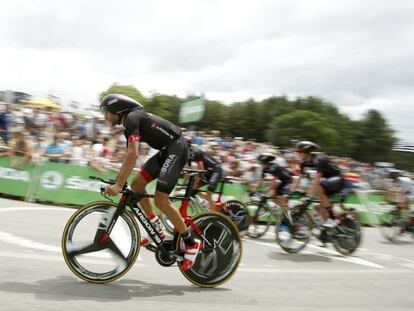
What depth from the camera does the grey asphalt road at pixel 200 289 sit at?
432cm

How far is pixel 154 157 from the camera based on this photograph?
506 centimetres

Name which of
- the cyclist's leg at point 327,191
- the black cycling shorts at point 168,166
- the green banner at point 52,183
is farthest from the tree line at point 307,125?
the black cycling shorts at point 168,166

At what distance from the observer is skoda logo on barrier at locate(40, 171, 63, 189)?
11.2m

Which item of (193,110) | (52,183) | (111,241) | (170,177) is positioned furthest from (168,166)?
(193,110)

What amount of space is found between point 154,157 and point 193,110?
14234mm

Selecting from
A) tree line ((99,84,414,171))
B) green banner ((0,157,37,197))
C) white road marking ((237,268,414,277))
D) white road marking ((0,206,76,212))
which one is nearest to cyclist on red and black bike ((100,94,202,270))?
white road marking ((237,268,414,277))

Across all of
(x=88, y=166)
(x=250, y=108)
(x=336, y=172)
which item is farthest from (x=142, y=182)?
(x=250, y=108)

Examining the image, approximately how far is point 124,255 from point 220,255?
1.07 meters

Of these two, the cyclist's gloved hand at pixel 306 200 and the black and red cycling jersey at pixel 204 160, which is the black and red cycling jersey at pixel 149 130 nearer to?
the cyclist's gloved hand at pixel 306 200

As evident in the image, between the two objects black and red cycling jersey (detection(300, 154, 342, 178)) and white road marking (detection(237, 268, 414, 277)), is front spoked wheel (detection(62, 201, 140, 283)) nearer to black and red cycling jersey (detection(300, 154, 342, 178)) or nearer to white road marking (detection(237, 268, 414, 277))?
white road marking (detection(237, 268, 414, 277))

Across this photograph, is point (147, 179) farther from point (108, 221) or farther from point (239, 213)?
→ point (239, 213)

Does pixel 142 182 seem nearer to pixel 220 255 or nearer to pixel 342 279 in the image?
pixel 220 255

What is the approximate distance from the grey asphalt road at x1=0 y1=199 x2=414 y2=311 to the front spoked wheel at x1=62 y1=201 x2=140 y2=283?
151 mm

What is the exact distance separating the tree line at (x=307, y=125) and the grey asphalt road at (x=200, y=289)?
78.7 metres
